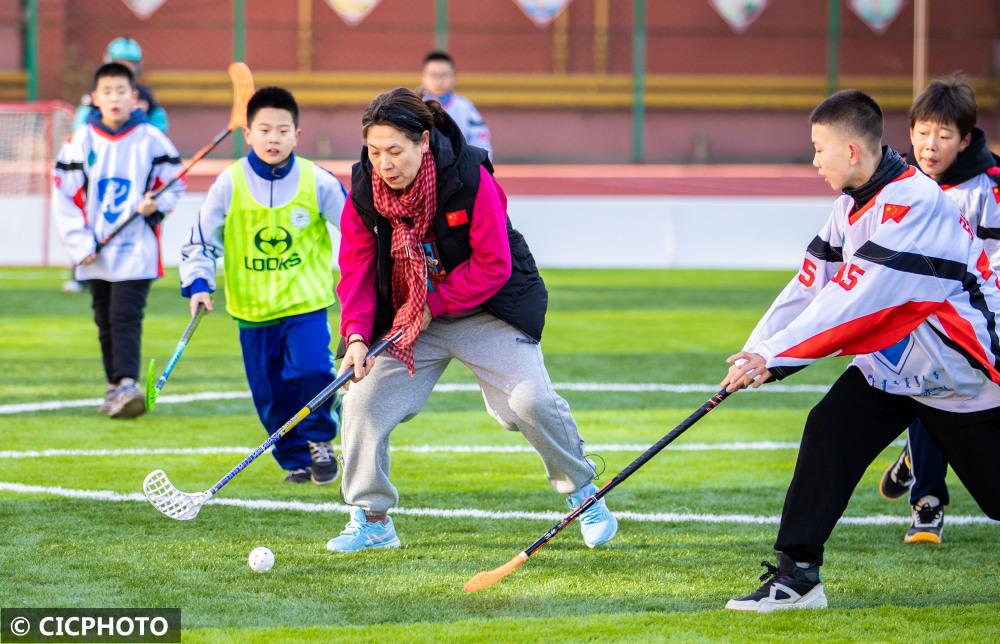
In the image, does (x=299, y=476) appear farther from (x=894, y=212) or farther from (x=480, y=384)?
(x=894, y=212)

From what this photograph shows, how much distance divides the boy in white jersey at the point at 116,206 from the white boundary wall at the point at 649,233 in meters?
7.37

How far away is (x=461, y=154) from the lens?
4738 mm

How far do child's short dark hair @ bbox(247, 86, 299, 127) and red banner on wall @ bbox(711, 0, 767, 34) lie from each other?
20.7 m

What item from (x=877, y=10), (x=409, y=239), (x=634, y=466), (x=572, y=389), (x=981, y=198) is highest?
(x=877, y=10)

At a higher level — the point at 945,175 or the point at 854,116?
the point at 854,116

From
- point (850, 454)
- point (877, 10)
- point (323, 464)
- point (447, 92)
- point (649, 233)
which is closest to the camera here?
point (850, 454)

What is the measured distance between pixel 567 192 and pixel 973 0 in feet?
33.6

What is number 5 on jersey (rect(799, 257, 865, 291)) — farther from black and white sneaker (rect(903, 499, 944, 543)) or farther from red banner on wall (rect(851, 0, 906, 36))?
red banner on wall (rect(851, 0, 906, 36))

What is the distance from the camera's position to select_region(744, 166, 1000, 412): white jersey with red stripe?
4.16 m

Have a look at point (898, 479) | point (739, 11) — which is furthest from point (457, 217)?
point (739, 11)

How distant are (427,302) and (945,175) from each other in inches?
74.0

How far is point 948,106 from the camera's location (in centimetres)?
512

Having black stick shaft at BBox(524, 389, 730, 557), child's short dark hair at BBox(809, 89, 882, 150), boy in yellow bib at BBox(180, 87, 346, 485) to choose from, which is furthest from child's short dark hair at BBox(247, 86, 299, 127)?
child's short dark hair at BBox(809, 89, 882, 150)

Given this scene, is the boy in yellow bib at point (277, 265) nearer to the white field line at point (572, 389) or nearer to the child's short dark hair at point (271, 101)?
the child's short dark hair at point (271, 101)
